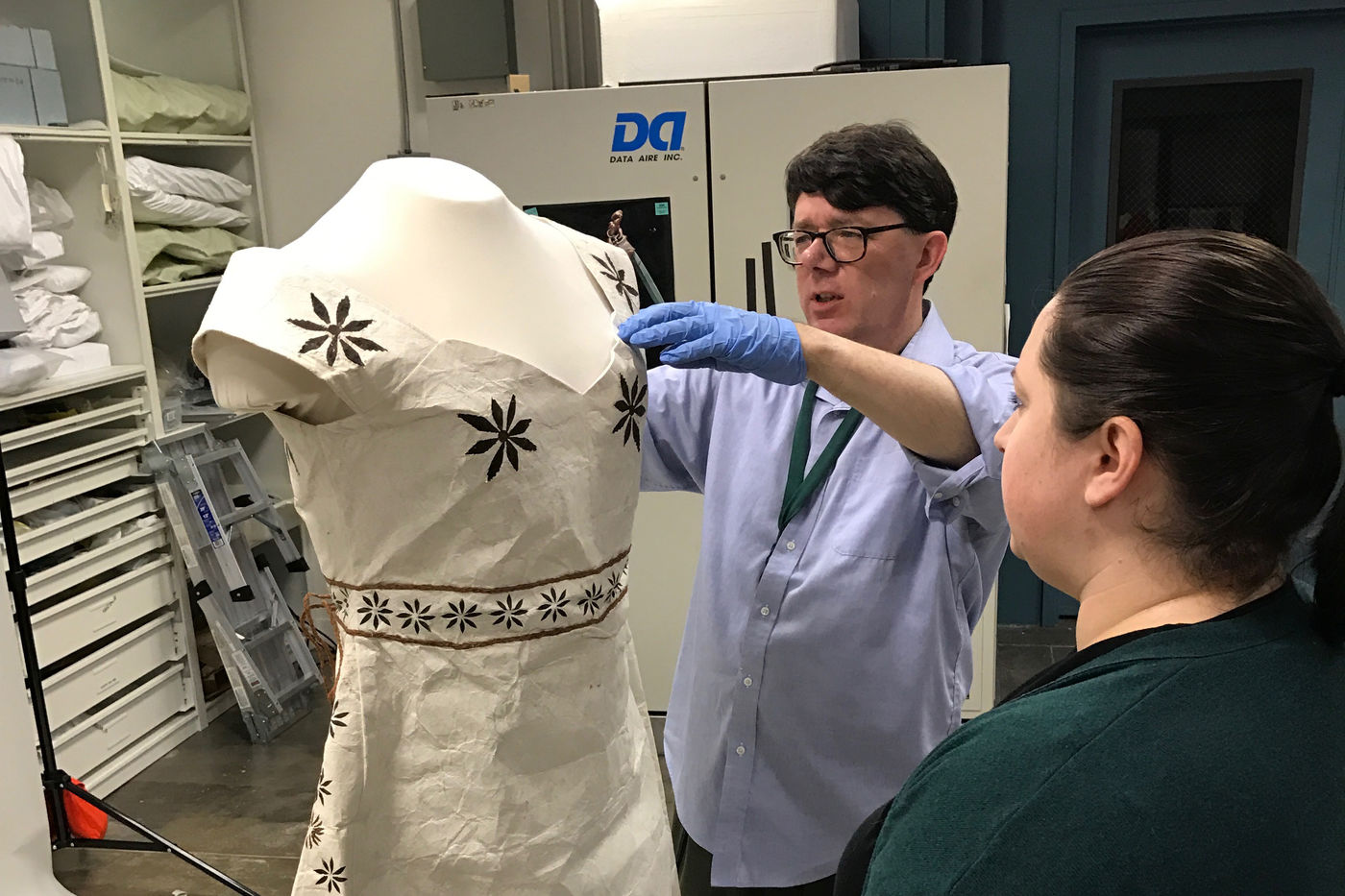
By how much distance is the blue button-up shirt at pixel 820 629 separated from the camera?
1408 millimetres

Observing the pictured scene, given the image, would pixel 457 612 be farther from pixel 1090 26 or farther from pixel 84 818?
pixel 1090 26

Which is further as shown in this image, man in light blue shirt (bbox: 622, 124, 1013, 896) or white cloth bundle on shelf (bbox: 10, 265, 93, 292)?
white cloth bundle on shelf (bbox: 10, 265, 93, 292)

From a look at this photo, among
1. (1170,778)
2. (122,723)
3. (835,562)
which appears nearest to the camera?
(1170,778)

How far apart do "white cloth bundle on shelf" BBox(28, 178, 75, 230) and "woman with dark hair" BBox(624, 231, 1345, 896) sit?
2895mm

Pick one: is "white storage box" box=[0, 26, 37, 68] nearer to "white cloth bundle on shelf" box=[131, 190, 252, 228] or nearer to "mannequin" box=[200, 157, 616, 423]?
"white cloth bundle on shelf" box=[131, 190, 252, 228]

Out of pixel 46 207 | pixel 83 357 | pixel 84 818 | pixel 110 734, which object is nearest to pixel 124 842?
pixel 84 818

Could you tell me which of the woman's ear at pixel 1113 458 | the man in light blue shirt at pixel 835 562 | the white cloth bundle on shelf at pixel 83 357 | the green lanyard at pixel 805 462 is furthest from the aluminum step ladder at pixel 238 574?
the woman's ear at pixel 1113 458

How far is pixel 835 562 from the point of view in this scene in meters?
1.41

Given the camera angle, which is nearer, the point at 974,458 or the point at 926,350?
the point at 974,458

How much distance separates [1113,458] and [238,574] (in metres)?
2.96

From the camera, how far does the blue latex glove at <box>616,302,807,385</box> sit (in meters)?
1.24

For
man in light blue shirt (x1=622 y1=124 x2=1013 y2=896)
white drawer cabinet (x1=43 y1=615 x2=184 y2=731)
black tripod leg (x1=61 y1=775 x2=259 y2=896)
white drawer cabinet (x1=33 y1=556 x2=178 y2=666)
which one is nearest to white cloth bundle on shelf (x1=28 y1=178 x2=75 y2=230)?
white drawer cabinet (x1=33 y1=556 x2=178 y2=666)

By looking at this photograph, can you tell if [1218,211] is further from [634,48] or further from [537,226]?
[537,226]

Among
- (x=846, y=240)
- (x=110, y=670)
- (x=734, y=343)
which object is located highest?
(x=846, y=240)
